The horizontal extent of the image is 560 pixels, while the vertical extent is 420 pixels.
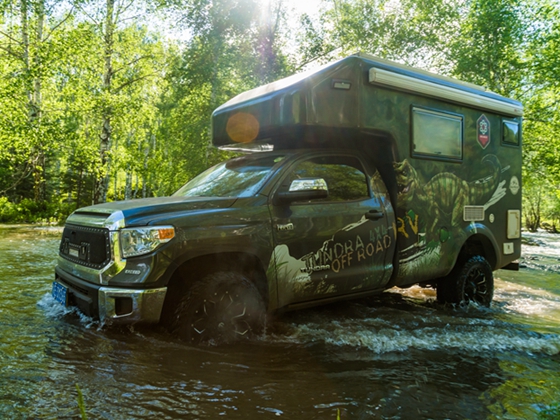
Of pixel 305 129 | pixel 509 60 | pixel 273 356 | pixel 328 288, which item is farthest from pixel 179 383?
pixel 509 60

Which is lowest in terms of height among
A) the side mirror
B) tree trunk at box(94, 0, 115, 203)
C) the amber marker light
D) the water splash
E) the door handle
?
the water splash

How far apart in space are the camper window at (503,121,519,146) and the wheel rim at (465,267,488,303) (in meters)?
1.92

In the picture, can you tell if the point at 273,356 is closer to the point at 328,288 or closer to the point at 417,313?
Answer: the point at 328,288

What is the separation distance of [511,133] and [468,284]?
2325mm

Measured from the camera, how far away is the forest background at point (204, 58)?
16.8 m

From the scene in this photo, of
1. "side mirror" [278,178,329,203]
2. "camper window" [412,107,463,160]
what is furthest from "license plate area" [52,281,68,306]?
"camper window" [412,107,463,160]

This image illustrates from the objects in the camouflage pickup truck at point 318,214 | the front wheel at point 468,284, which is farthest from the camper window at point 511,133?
the front wheel at point 468,284

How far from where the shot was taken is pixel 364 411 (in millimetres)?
2918

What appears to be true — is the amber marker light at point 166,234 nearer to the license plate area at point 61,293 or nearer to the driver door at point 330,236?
the driver door at point 330,236

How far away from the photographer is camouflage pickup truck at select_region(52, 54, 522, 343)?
12.3 ft

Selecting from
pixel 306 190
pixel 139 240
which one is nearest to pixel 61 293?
pixel 139 240

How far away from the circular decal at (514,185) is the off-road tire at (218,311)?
4478mm

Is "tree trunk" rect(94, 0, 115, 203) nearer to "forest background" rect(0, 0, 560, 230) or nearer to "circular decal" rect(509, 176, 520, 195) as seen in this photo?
"forest background" rect(0, 0, 560, 230)

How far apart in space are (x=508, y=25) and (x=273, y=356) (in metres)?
19.3
